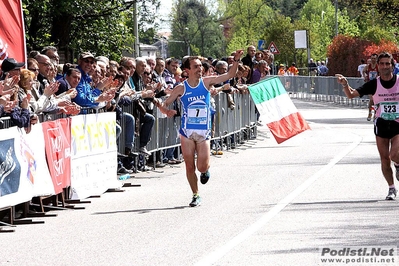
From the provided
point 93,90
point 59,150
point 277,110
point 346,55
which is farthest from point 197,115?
point 346,55

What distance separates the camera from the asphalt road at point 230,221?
10047mm

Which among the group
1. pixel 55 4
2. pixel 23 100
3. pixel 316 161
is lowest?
pixel 316 161

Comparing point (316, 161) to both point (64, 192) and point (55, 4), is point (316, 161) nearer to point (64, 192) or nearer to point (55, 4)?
point (64, 192)

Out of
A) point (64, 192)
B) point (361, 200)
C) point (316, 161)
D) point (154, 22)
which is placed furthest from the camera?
point (154, 22)

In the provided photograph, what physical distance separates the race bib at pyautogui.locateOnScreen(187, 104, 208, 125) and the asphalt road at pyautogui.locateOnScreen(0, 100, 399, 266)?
3.44ft

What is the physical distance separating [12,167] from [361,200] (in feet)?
14.4

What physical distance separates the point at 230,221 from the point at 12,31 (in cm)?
464

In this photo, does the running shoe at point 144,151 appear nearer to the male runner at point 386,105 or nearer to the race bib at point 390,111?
the male runner at point 386,105

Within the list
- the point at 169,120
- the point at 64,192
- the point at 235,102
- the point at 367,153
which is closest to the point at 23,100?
the point at 64,192

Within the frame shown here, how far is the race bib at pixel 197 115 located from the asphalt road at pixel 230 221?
1049 millimetres

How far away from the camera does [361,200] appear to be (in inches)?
549

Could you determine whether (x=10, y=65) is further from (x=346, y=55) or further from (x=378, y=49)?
(x=346, y=55)

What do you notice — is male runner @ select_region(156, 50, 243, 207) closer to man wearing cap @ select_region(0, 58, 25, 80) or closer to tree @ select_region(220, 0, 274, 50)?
man wearing cap @ select_region(0, 58, 25, 80)

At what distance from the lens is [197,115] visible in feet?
48.0
